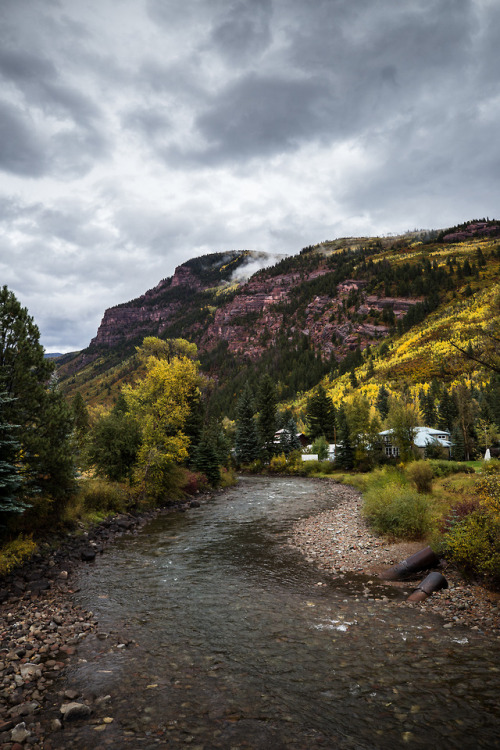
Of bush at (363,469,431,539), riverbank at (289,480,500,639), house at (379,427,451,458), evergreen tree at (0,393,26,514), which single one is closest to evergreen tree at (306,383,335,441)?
house at (379,427,451,458)

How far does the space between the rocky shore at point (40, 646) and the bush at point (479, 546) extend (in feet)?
38.0

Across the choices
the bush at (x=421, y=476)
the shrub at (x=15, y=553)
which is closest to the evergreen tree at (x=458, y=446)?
the bush at (x=421, y=476)

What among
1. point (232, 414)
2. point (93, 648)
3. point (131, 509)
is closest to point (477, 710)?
point (93, 648)

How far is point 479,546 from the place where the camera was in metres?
12.3

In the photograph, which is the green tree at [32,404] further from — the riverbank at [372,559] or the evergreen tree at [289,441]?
the evergreen tree at [289,441]

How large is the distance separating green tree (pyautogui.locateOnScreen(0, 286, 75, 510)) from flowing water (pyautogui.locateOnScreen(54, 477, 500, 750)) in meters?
5.02

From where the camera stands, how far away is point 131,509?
95.3 feet

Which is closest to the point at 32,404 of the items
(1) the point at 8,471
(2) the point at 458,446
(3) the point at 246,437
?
(1) the point at 8,471

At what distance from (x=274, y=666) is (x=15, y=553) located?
39.4 ft

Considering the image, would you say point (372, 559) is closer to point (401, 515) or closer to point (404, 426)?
point (401, 515)

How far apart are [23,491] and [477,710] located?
16.7 meters

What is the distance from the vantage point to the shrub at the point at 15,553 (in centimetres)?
1381

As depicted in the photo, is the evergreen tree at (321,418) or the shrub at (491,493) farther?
the evergreen tree at (321,418)

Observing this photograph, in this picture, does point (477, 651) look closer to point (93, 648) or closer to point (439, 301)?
point (93, 648)
